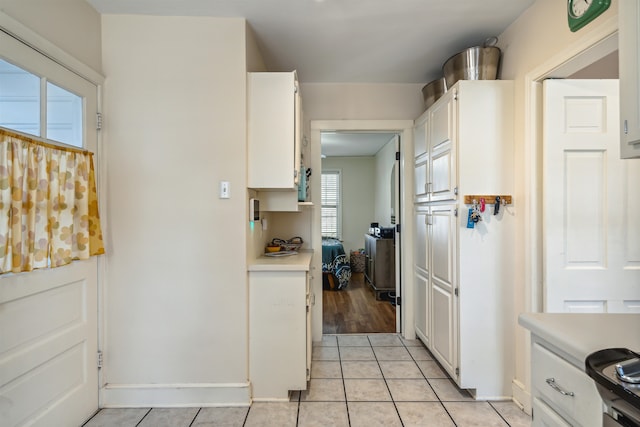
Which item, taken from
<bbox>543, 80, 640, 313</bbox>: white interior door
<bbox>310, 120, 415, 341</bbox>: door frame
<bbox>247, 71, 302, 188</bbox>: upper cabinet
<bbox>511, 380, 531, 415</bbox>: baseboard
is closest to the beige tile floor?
<bbox>511, 380, 531, 415</bbox>: baseboard

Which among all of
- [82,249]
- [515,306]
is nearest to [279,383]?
[82,249]

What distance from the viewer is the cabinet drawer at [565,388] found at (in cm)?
85

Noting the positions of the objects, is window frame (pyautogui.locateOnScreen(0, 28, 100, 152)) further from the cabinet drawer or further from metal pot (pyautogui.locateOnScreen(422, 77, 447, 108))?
metal pot (pyautogui.locateOnScreen(422, 77, 447, 108))

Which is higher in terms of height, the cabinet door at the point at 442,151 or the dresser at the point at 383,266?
the cabinet door at the point at 442,151

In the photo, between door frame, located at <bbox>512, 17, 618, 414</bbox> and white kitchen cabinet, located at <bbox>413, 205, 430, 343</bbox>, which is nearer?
door frame, located at <bbox>512, 17, 618, 414</bbox>

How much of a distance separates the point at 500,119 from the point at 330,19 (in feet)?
4.26

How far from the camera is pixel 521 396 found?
198 centimetres

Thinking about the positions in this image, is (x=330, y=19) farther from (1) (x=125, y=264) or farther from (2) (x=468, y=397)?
(2) (x=468, y=397)

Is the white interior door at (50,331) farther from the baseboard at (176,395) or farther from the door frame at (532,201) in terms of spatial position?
the door frame at (532,201)

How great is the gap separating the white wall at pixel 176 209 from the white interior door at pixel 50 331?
0.41 ft

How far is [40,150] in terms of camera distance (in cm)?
152

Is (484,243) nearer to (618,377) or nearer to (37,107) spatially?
(618,377)

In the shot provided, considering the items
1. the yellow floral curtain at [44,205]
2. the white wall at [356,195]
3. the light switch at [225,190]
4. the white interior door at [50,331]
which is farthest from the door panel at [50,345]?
the white wall at [356,195]

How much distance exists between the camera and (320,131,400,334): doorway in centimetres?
375
